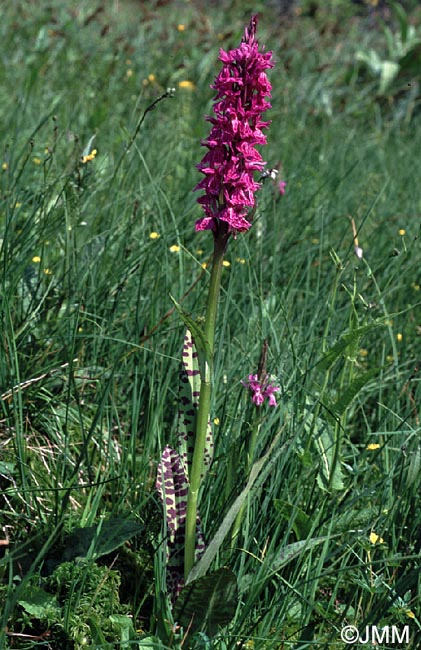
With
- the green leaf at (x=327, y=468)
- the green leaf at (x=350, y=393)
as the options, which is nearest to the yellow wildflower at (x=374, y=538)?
the green leaf at (x=327, y=468)

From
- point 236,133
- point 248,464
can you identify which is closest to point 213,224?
point 236,133

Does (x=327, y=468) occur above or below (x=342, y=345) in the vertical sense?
below

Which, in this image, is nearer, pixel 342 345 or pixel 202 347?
pixel 202 347

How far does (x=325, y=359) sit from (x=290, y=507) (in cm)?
31

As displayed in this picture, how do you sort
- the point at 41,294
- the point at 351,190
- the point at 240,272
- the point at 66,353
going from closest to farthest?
1. the point at 66,353
2. the point at 41,294
3. the point at 240,272
4. the point at 351,190

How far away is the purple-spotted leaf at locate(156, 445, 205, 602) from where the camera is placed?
53.2 inches

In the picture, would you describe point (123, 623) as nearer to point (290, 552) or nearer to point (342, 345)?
point (290, 552)

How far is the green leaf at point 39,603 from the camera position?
131 cm

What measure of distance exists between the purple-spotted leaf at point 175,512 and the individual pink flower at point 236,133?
1.48ft

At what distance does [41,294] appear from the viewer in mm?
2072

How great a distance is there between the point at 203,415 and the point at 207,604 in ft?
1.04

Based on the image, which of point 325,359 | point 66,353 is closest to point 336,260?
point 325,359

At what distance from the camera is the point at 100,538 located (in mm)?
1397

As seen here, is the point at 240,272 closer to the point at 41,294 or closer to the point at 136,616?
the point at 41,294
